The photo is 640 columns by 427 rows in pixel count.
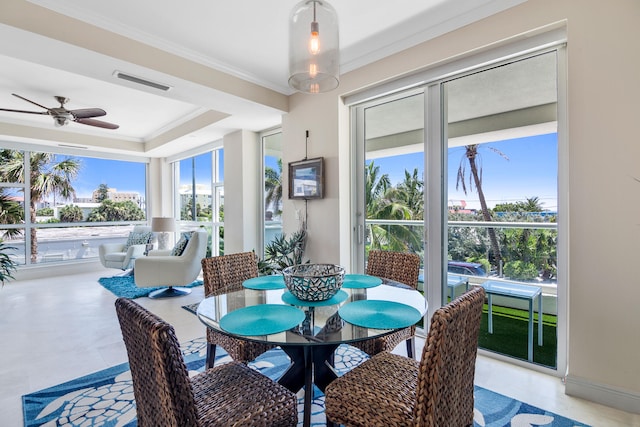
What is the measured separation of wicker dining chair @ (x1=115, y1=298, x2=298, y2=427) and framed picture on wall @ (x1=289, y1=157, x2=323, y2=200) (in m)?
2.23

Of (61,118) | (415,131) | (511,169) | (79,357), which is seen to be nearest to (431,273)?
(511,169)

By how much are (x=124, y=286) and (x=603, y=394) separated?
218 inches

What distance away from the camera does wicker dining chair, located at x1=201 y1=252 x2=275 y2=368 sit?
5.71 feet

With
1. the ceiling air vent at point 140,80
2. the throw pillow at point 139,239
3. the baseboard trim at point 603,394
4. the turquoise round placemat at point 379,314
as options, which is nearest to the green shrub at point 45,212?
the throw pillow at point 139,239

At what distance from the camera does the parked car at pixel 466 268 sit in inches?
103

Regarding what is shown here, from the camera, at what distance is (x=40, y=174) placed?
229 inches

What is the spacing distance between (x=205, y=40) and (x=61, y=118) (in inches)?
103

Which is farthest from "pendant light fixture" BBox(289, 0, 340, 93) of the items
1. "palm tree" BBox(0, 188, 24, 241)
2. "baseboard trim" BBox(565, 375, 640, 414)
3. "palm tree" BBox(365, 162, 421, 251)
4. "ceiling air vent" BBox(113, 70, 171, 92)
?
"palm tree" BBox(0, 188, 24, 241)

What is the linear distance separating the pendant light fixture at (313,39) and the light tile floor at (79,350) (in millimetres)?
2335

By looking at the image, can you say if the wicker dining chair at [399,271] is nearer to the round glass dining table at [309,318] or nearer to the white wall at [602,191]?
the round glass dining table at [309,318]

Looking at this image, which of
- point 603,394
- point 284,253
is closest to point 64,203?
point 284,253

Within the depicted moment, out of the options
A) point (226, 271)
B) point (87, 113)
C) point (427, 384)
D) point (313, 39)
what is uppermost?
point (87, 113)

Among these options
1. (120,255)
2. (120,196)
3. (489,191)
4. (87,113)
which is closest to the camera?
(489,191)

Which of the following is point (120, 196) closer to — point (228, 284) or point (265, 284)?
point (228, 284)
